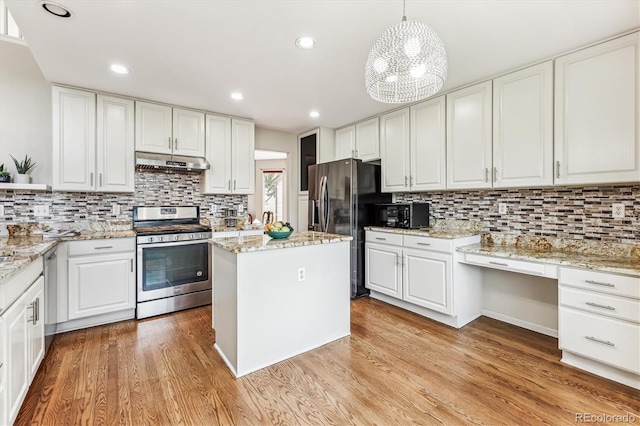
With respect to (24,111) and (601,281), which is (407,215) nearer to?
(601,281)

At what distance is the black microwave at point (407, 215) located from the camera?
3.35 m

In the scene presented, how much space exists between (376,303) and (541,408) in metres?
1.98

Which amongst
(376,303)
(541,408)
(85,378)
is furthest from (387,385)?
(85,378)

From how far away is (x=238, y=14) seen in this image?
1895 millimetres

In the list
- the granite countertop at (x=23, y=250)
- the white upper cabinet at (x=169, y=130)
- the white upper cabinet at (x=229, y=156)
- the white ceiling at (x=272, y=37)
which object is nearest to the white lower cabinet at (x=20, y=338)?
the granite countertop at (x=23, y=250)

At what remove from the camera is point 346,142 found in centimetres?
452

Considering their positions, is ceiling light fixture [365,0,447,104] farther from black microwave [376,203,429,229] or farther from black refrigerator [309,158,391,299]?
black refrigerator [309,158,391,299]

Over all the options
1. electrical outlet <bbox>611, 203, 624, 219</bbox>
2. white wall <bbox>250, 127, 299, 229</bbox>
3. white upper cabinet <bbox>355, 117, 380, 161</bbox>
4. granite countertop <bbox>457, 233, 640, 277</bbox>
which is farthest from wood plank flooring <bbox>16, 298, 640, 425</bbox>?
white wall <bbox>250, 127, 299, 229</bbox>

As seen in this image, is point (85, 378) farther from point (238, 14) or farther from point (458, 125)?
point (458, 125)

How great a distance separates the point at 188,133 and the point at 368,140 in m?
2.38

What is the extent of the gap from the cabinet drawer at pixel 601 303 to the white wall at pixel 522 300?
0.61m

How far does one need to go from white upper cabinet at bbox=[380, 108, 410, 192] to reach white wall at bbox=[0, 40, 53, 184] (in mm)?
3766

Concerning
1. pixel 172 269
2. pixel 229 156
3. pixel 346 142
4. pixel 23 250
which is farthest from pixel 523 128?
pixel 23 250

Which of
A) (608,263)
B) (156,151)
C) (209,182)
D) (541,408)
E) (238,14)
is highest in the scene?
(238,14)
